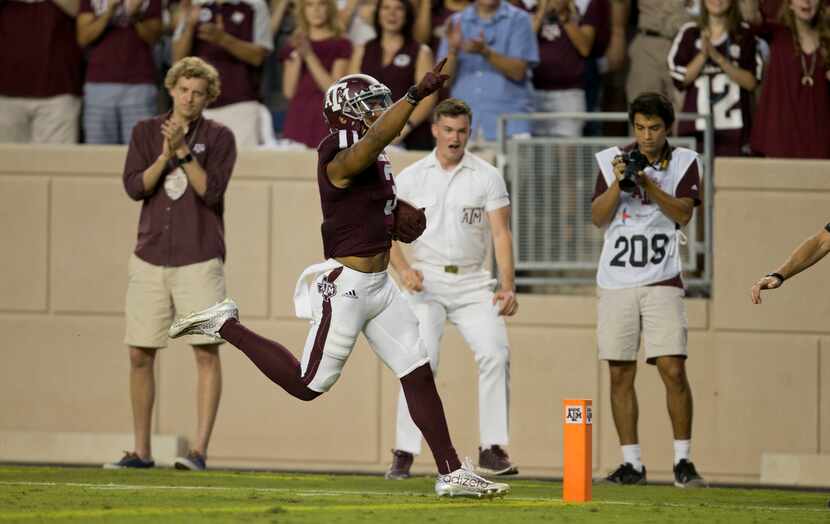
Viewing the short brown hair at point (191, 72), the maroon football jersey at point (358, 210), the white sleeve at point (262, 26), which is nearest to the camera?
the maroon football jersey at point (358, 210)

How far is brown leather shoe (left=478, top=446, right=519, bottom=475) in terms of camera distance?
32.2 ft

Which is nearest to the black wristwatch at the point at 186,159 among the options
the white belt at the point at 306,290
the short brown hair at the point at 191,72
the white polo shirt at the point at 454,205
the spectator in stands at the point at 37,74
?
the short brown hair at the point at 191,72

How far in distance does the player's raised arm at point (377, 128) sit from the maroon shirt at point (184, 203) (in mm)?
2459

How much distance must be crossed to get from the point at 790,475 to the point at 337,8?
16.4 ft

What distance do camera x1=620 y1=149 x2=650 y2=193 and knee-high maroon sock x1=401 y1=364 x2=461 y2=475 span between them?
7.61ft

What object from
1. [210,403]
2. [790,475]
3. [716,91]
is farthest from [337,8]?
[790,475]

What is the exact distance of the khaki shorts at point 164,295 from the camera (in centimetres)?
994

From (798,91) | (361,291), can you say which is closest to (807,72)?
(798,91)

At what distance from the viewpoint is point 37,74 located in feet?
41.1

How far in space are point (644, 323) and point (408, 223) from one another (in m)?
2.49

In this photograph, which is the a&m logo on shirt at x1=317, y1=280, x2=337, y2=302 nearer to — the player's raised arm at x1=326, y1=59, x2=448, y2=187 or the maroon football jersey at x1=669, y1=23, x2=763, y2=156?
the player's raised arm at x1=326, y1=59, x2=448, y2=187

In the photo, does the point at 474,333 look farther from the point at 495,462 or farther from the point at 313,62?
the point at 313,62

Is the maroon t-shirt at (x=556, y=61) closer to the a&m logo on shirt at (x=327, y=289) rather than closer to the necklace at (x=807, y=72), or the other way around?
the necklace at (x=807, y=72)

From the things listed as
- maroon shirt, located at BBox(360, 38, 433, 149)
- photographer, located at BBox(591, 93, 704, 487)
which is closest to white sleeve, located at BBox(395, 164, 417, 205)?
photographer, located at BBox(591, 93, 704, 487)
